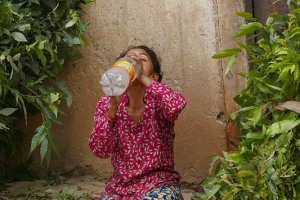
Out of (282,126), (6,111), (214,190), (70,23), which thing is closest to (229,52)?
(282,126)

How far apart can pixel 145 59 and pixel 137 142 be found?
461 millimetres

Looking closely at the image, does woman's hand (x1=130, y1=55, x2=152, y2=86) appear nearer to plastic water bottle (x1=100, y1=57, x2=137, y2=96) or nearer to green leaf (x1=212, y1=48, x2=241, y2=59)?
plastic water bottle (x1=100, y1=57, x2=137, y2=96)

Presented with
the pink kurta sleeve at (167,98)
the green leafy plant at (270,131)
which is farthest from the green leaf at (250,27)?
the pink kurta sleeve at (167,98)

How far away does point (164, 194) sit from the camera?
3752 millimetres

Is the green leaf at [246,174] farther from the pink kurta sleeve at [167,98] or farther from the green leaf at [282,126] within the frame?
the pink kurta sleeve at [167,98]

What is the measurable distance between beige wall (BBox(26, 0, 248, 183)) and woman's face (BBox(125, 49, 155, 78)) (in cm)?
53

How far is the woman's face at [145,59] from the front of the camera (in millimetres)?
3928

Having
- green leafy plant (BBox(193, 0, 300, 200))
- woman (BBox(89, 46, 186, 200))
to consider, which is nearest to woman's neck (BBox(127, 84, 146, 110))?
woman (BBox(89, 46, 186, 200))

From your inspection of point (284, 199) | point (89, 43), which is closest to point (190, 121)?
point (89, 43)

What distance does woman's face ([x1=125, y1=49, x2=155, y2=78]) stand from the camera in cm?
393

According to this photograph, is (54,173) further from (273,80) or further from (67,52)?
(273,80)

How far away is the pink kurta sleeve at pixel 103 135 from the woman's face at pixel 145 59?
27 cm

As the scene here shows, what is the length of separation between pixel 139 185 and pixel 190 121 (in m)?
0.78

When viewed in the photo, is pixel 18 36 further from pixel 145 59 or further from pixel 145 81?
pixel 145 81
